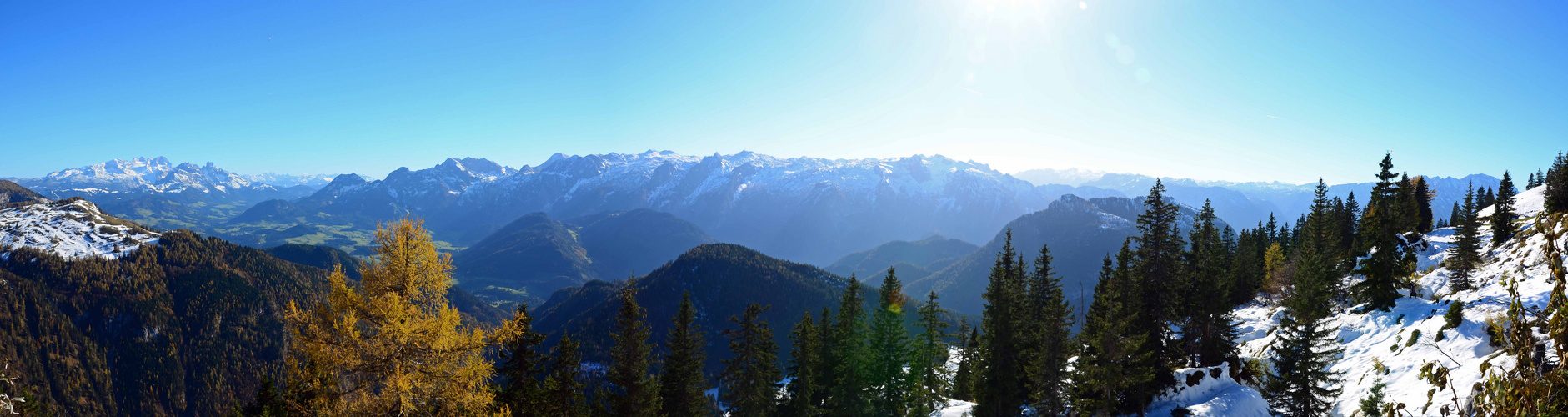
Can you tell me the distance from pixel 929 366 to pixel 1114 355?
21.3 m

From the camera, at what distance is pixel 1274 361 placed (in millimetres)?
45844

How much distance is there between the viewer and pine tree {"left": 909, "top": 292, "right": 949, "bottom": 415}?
49250 mm

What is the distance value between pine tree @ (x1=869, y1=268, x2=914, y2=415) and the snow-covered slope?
28.0 metres

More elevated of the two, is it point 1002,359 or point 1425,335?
point 1425,335

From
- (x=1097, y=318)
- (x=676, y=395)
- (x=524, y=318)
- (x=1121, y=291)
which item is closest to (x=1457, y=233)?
(x=1121, y=291)

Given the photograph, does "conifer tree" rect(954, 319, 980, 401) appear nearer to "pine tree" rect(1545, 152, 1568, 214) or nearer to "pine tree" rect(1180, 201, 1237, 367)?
"pine tree" rect(1180, 201, 1237, 367)

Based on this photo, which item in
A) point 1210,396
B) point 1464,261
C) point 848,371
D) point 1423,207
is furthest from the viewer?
point 1423,207

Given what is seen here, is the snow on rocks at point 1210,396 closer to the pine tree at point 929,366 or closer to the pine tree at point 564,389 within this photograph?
the pine tree at point 929,366

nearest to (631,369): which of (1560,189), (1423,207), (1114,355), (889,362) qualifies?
(889,362)

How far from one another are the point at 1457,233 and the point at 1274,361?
29.0 m

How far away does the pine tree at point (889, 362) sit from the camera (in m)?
48.9

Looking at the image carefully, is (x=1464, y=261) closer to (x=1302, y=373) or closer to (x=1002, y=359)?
(x=1302, y=373)

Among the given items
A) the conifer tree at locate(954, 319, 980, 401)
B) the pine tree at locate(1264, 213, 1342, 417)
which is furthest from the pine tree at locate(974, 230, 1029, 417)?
the pine tree at locate(1264, 213, 1342, 417)

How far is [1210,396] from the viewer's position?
45438 millimetres
